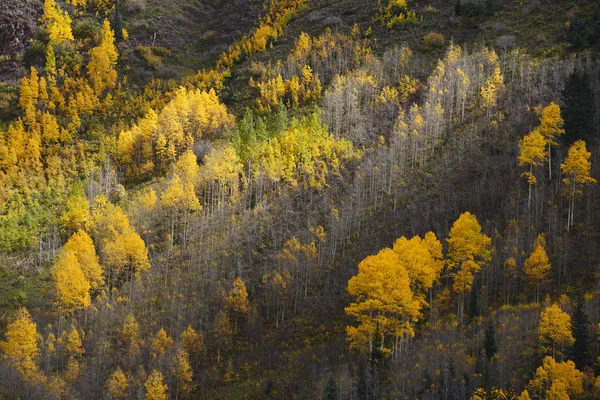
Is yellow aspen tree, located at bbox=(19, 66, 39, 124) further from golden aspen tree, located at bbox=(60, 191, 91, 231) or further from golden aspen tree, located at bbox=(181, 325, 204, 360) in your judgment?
golden aspen tree, located at bbox=(181, 325, 204, 360)

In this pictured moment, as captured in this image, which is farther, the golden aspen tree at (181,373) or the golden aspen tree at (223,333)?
the golden aspen tree at (223,333)

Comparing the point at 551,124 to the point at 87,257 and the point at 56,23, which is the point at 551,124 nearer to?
the point at 87,257

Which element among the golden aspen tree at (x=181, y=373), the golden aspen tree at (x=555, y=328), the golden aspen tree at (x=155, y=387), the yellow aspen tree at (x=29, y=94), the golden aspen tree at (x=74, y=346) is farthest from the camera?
the yellow aspen tree at (x=29, y=94)

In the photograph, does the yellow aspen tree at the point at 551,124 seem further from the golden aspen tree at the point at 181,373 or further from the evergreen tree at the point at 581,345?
the golden aspen tree at the point at 181,373

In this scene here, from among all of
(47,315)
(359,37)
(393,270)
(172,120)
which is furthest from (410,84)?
(47,315)

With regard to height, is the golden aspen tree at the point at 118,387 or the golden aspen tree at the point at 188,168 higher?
the golden aspen tree at the point at 188,168

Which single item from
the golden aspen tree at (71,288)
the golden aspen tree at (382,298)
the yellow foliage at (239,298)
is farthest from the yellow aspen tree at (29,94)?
the golden aspen tree at (382,298)

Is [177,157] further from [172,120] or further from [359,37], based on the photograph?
[359,37]
